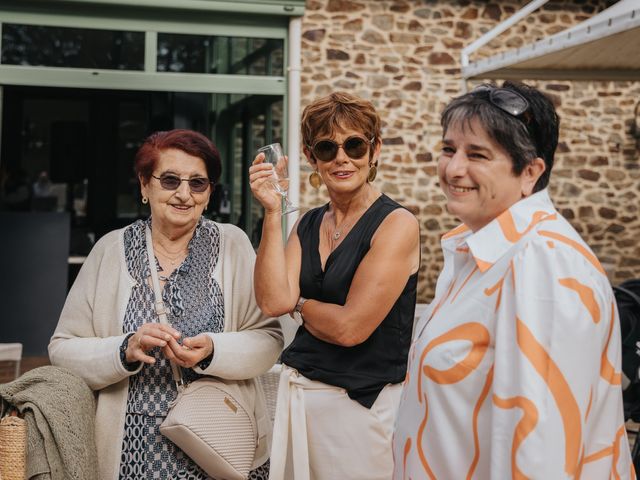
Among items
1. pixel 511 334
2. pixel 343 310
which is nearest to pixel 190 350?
pixel 343 310

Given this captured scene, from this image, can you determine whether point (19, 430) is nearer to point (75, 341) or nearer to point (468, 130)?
point (75, 341)

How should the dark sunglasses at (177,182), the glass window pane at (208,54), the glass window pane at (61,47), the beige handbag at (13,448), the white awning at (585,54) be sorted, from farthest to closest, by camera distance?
the glass window pane at (208,54)
the glass window pane at (61,47)
the white awning at (585,54)
the dark sunglasses at (177,182)
the beige handbag at (13,448)

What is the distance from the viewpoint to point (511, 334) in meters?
1.38

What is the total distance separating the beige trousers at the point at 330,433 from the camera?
2.20 m

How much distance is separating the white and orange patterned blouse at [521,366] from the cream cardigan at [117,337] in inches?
32.2

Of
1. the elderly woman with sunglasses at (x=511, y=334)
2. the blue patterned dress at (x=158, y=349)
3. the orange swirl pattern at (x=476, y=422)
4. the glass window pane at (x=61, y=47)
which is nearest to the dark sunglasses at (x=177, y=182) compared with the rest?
the blue patterned dress at (x=158, y=349)

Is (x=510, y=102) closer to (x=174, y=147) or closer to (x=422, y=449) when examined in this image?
(x=422, y=449)

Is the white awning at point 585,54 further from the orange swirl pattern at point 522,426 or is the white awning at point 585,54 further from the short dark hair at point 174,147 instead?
the orange swirl pattern at point 522,426

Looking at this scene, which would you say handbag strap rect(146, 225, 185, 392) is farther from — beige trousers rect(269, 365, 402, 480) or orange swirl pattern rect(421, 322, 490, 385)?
orange swirl pattern rect(421, 322, 490, 385)

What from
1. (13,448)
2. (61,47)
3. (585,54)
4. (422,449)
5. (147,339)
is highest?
(61,47)

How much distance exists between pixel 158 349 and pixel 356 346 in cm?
60

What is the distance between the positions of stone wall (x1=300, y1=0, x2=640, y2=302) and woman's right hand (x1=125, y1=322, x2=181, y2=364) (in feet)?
22.8

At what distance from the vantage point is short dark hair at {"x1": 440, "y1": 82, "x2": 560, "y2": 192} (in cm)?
154

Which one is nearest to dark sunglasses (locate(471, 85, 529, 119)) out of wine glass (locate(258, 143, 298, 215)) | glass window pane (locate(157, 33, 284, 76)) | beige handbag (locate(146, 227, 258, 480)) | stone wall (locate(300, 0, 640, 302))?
wine glass (locate(258, 143, 298, 215))
